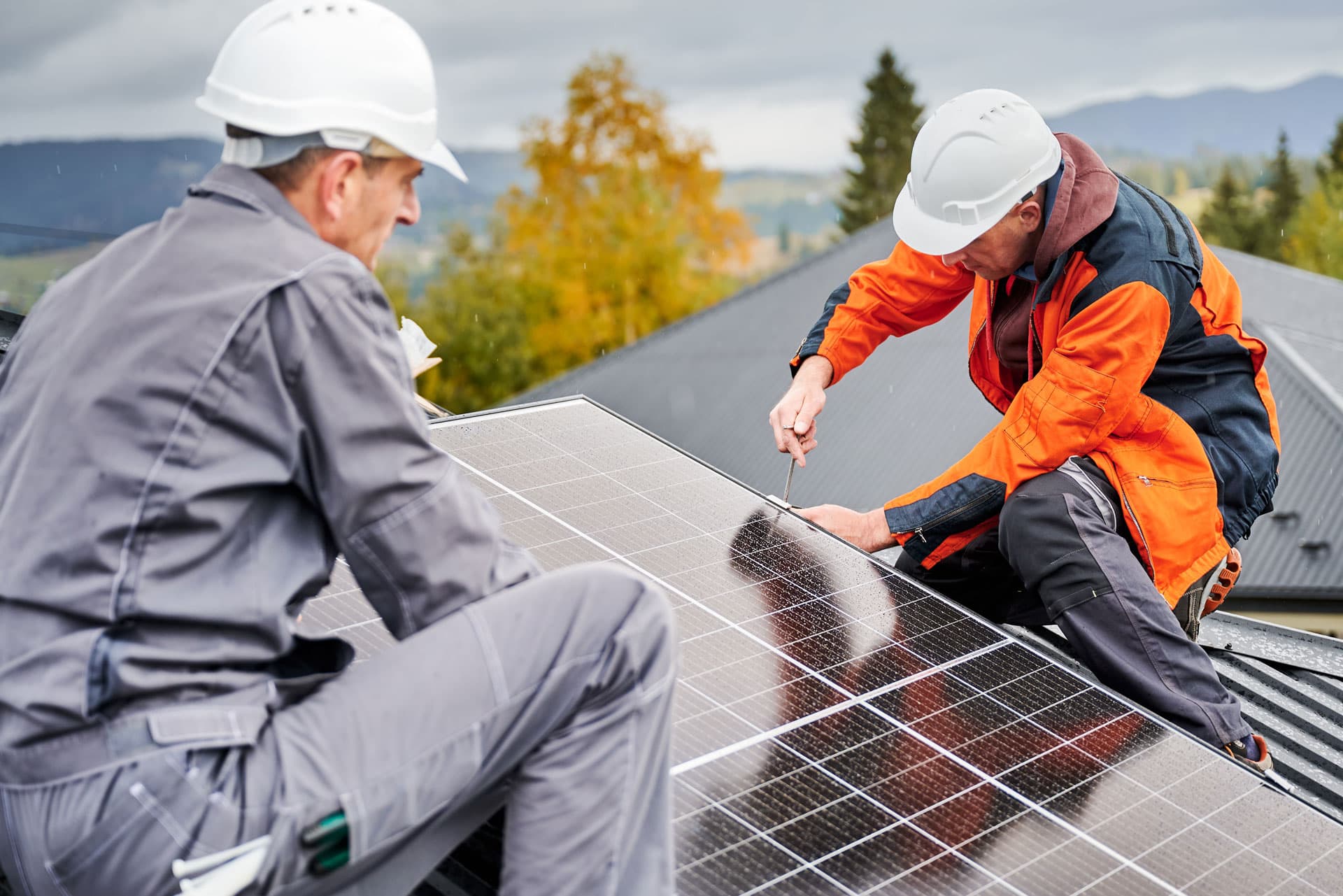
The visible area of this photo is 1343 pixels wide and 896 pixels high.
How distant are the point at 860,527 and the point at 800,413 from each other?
0.67 meters

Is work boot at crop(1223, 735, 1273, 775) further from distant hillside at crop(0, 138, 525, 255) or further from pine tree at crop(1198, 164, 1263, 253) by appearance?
pine tree at crop(1198, 164, 1263, 253)

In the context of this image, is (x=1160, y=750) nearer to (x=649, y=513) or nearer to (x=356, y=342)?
(x=649, y=513)

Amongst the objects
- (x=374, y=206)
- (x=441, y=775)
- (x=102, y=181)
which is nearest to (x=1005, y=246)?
(x=374, y=206)

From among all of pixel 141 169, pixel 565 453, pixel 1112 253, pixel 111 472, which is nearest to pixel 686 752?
pixel 111 472

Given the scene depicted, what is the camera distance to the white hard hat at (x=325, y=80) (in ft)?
8.60

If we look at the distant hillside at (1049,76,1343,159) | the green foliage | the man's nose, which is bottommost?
the distant hillside at (1049,76,1343,159)

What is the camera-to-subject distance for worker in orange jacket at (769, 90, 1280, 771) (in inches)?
194

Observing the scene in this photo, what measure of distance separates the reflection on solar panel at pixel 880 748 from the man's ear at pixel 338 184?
1.56 metres

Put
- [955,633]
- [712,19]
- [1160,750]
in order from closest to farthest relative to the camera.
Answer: [1160,750]
[955,633]
[712,19]

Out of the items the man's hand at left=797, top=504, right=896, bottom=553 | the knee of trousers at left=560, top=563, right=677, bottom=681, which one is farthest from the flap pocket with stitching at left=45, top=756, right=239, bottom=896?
the man's hand at left=797, top=504, right=896, bottom=553

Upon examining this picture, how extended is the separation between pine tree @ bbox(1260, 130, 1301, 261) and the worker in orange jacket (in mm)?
90539

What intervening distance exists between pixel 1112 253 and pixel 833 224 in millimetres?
93345

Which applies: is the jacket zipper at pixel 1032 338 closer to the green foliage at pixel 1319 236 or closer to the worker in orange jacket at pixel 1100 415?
the worker in orange jacket at pixel 1100 415

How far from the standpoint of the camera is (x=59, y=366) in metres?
2.41
